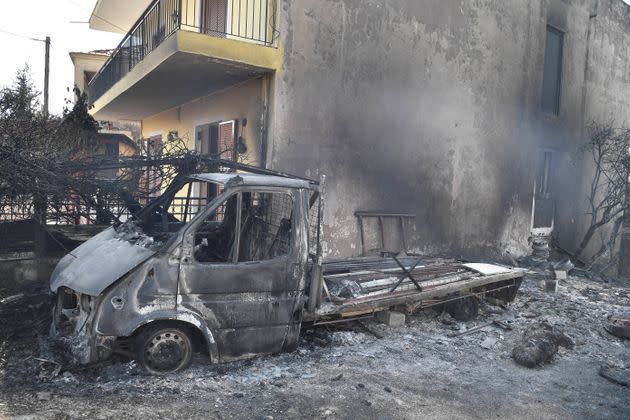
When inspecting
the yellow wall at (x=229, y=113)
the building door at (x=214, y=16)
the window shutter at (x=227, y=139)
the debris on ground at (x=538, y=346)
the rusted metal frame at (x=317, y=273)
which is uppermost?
the building door at (x=214, y=16)

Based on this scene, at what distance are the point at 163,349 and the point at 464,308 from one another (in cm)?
400

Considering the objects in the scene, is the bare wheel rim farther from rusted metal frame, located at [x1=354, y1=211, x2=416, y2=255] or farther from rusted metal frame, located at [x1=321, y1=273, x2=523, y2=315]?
rusted metal frame, located at [x1=354, y1=211, x2=416, y2=255]

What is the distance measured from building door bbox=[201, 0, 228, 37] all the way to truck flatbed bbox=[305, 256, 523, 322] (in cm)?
612

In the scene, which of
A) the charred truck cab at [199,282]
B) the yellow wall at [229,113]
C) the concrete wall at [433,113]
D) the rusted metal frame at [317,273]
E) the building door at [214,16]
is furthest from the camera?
the building door at [214,16]

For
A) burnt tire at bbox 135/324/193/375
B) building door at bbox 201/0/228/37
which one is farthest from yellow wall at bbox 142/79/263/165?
burnt tire at bbox 135/324/193/375

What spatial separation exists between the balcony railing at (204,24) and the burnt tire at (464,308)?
4.88m

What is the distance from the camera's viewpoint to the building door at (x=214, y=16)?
1037cm

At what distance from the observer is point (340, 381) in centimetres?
461

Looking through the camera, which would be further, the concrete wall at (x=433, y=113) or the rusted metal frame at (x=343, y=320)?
the concrete wall at (x=433, y=113)

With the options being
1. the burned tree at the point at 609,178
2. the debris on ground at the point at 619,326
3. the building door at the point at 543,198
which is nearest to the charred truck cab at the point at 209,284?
the debris on ground at the point at 619,326

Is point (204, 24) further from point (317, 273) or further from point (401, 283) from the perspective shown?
point (317, 273)

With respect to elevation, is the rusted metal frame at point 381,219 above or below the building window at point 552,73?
below

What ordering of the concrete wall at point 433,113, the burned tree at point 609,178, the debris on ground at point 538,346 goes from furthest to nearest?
the burned tree at point 609,178, the concrete wall at point 433,113, the debris on ground at point 538,346

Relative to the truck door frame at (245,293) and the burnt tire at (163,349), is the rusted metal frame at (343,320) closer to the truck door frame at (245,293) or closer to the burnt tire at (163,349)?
the truck door frame at (245,293)
